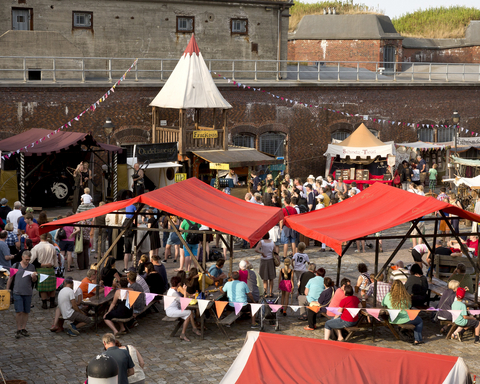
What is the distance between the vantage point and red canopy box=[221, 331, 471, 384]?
279 inches

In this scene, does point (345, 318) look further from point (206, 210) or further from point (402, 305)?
point (206, 210)

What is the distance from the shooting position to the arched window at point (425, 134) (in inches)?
1278

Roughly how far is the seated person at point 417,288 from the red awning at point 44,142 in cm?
1195

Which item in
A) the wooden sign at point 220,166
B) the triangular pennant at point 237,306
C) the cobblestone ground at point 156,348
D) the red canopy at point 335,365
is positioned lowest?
the cobblestone ground at point 156,348

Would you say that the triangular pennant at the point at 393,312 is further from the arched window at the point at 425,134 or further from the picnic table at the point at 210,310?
Answer: the arched window at the point at 425,134

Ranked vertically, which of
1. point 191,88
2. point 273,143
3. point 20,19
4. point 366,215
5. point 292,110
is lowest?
point 366,215

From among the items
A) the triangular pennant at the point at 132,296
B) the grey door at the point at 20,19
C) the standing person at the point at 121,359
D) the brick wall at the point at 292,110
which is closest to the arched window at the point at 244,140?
the brick wall at the point at 292,110

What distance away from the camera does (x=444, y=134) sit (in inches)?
1302

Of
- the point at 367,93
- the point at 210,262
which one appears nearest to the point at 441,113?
the point at 367,93

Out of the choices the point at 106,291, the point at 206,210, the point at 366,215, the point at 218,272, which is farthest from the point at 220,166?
the point at 106,291

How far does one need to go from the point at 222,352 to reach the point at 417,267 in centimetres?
416

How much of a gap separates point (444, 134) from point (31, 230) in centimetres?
2363

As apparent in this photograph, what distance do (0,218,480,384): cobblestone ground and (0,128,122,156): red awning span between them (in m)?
8.05

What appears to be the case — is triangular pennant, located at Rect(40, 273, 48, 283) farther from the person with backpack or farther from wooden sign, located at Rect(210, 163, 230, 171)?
wooden sign, located at Rect(210, 163, 230, 171)
